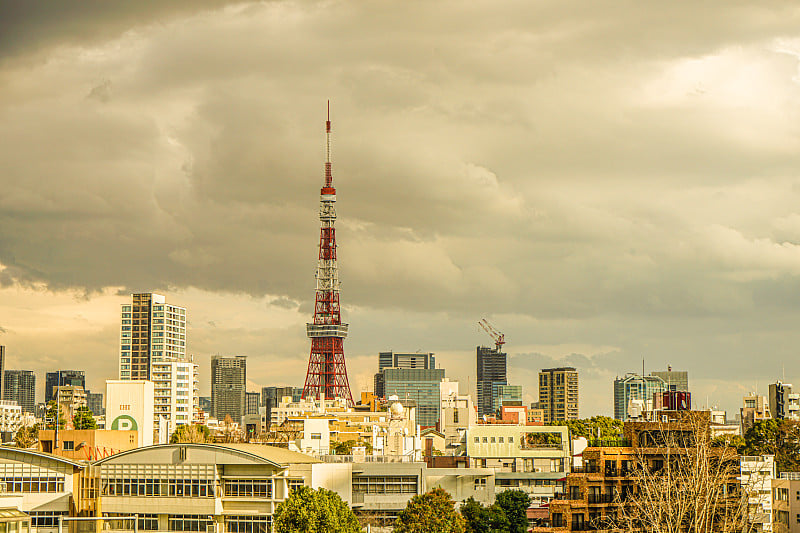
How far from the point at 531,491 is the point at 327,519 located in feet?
214

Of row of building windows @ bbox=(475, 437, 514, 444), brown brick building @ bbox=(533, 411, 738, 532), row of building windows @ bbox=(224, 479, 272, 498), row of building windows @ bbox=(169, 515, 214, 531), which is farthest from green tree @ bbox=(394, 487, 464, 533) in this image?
row of building windows @ bbox=(475, 437, 514, 444)

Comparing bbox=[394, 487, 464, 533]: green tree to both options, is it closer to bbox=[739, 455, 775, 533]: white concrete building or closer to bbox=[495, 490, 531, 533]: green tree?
Result: bbox=[495, 490, 531, 533]: green tree

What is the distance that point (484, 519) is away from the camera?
9512 cm

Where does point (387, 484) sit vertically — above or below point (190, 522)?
above

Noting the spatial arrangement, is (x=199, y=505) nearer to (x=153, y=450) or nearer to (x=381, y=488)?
(x=153, y=450)

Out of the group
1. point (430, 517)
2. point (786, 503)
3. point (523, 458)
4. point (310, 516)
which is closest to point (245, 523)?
point (310, 516)

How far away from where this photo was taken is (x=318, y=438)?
5497 inches

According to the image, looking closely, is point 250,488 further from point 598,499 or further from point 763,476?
point 763,476

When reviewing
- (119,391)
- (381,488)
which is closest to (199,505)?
(381,488)

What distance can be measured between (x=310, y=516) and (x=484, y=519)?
2746 centimetres

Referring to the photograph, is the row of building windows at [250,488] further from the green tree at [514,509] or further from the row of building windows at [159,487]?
the green tree at [514,509]

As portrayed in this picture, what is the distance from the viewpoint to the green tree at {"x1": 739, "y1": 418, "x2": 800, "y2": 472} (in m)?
147

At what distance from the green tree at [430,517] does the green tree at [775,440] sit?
7109 cm

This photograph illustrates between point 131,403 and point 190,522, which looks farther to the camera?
point 131,403
